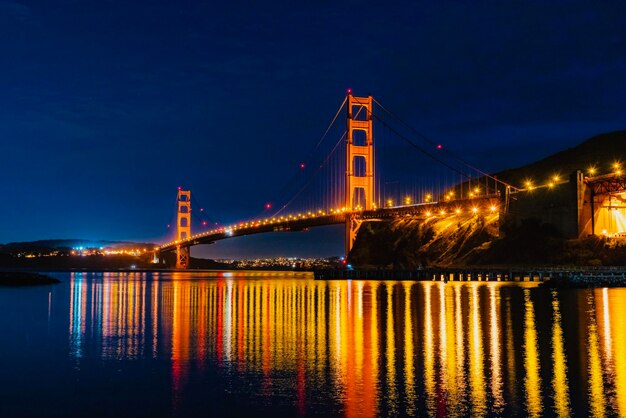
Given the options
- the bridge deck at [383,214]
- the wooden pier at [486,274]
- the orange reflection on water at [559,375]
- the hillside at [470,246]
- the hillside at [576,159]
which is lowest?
the orange reflection on water at [559,375]

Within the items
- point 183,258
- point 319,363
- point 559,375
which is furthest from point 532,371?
point 183,258

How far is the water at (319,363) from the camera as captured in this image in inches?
471

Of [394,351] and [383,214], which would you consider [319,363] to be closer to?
[394,351]

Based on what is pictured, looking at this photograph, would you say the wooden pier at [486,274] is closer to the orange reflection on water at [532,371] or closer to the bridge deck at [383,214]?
the bridge deck at [383,214]

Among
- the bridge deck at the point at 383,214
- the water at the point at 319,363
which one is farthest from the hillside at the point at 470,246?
the water at the point at 319,363

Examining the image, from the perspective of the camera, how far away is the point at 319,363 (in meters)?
16.0

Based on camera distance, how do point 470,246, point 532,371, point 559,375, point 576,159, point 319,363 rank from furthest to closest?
point 576,159, point 470,246, point 319,363, point 532,371, point 559,375

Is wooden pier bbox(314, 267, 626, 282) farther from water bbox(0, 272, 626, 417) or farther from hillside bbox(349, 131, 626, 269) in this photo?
water bbox(0, 272, 626, 417)

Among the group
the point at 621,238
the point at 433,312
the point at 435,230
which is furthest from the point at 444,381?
the point at 435,230

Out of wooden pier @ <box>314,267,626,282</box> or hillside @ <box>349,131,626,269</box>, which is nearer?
wooden pier @ <box>314,267,626,282</box>

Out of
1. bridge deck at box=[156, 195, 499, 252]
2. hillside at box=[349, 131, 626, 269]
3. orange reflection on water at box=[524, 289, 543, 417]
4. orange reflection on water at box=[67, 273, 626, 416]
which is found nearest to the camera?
orange reflection on water at box=[524, 289, 543, 417]

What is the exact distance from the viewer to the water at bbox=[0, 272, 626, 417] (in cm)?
1196

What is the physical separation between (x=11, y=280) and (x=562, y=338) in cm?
5752

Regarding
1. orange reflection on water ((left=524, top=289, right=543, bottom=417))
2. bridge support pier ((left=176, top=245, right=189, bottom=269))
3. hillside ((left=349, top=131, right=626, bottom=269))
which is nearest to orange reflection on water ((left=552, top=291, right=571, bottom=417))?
orange reflection on water ((left=524, top=289, right=543, bottom=417))
